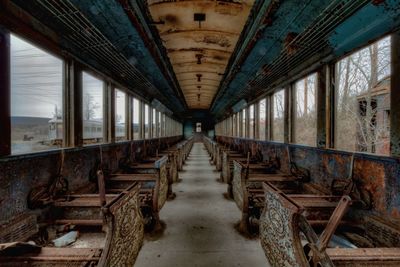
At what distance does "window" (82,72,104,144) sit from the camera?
3145 mm

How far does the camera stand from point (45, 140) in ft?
8.17

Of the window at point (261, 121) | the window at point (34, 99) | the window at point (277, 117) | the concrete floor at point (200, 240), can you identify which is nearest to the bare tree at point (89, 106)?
the window at point (34, 99)

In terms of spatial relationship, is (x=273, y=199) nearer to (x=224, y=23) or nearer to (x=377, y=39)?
(x=377, y=39)

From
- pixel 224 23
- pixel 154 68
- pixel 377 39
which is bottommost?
pixel 377 39

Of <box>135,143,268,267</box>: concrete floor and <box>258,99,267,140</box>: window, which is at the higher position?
<box>258,99,267,140</box>: window

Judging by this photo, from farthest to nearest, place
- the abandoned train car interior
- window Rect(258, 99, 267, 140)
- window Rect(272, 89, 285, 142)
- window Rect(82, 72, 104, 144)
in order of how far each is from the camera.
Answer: window Rect(258, 99, 267, 140), window Rect(272, 89, 285, 142), window Rect(82, 72, 104, 144), the abandoned train car interior

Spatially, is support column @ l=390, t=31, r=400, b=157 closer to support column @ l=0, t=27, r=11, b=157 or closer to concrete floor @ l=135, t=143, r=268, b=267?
concrete floor @ l=135, t=143, r=268, b=267

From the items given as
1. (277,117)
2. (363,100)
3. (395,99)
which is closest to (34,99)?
(395,99)

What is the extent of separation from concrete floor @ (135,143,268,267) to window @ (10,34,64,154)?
5.90 ft

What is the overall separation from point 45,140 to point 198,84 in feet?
17.6

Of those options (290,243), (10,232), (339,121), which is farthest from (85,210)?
(339,121)

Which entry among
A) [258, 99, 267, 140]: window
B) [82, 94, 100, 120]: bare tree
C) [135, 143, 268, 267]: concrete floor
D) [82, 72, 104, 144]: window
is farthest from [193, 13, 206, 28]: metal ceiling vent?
[258, 99, 267, 140]: window

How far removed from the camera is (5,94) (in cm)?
175

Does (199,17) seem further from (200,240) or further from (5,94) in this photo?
(200,240)
